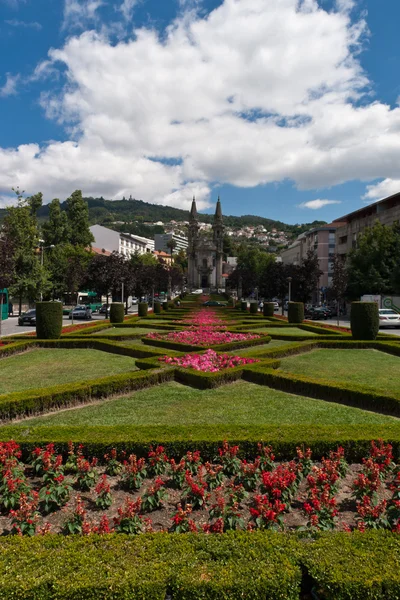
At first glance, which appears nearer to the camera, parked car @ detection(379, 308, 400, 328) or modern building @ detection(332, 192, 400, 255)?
parked car @ detection(379, 308, 400, 328)

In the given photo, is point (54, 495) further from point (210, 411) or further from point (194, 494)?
point (210, 411)

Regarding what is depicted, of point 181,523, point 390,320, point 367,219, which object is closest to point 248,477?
Result: point 181,523

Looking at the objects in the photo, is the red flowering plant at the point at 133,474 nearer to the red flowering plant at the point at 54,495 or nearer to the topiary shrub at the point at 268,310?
the red flowering plant at the point at 54,495

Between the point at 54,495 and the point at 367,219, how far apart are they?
56.9m

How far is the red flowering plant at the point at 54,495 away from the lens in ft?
14.6

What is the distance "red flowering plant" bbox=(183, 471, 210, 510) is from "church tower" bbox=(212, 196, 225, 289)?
104 m

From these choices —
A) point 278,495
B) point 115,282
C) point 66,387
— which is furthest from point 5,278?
point 278,495

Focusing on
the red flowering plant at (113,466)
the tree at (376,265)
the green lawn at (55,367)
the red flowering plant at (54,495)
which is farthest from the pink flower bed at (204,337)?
the tree at (376,265)

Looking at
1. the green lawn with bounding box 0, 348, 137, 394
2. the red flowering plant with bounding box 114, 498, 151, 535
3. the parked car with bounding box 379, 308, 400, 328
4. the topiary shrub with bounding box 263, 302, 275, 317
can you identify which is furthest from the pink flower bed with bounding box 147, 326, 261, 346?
the parked car with bounding box 379, 308, 400, 328

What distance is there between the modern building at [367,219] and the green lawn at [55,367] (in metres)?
42.7

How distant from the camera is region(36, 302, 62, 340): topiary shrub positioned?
18547mm

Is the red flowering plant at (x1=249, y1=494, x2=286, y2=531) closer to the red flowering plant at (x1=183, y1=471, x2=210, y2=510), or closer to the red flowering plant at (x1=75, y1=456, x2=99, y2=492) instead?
the red flowering plant at (x1=183, y1=471, x2=210, y2=510)

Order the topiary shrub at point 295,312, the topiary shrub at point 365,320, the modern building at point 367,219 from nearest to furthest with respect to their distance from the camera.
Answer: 1. the topiary shrub at point 365,320
2. the topiary shrub at point 295,312
3. the modern building at point 367,219

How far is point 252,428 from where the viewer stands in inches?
241
